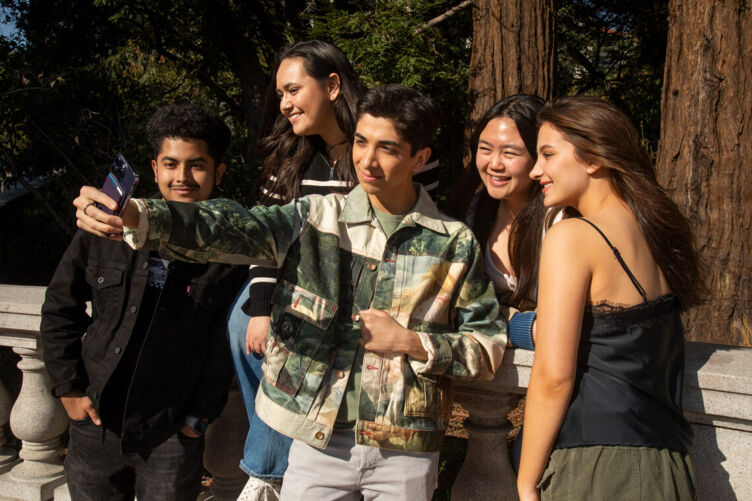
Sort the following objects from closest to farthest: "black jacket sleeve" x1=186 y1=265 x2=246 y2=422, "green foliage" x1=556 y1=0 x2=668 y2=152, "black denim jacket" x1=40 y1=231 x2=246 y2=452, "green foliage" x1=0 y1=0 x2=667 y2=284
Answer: "black denim jacket" x1=40 y1=231 x2=246 y2=452 < "black jacket sleeve" x1=186 y1=265 x2=246 y2=422 < "green foliage" x1=0 y1=0 x2=667 y2=284 < "green foliage" x1=556 y1=0 x2=668 y2=152

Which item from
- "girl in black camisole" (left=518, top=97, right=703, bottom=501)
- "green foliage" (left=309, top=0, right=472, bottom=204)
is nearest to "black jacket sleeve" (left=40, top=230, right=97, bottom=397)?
"girl in black camisole" (left=518, top=97, right=703, bottom=501)

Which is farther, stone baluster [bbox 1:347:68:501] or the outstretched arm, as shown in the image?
stone baluster [bbox 1:347:68:501]

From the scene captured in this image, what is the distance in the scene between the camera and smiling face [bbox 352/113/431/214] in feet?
6.90

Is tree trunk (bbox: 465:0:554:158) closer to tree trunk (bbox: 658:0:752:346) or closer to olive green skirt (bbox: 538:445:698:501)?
tree trunk (bbox: 658:0:752:346)

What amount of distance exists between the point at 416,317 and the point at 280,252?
50 cm

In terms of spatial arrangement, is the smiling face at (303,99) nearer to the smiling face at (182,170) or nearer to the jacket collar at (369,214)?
the smiling face at (182,170)

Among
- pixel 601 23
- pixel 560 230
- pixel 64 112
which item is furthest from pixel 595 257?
pixel 601 23

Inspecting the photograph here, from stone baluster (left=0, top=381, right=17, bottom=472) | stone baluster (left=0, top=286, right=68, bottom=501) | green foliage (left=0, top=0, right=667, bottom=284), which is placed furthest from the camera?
green foliage (left=0, top=0, right=667, bottom=284)

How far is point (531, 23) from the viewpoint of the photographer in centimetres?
434

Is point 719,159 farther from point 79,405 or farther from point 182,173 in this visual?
point 79,405

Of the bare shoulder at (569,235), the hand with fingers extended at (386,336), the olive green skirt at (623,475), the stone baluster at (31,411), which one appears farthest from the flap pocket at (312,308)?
the stone baluster at (31,411)

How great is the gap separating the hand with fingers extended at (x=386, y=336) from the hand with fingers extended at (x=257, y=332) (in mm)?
413

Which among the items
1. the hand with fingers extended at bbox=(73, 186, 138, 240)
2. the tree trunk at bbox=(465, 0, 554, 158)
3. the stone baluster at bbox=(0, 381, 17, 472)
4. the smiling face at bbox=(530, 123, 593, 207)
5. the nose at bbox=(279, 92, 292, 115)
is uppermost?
the tree trunk at bbox=(465, 0, 554, 158)

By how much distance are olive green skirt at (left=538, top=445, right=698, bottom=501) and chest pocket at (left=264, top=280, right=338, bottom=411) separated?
793 mm
